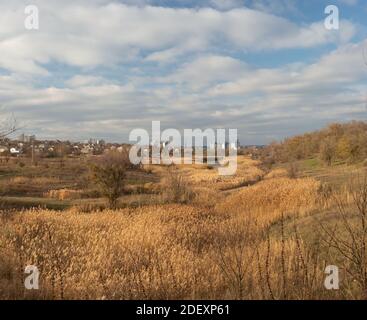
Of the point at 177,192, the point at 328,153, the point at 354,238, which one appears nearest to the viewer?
the point at 354,238

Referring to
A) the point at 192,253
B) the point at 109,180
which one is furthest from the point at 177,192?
the point at 192,253

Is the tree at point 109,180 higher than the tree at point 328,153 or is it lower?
lower

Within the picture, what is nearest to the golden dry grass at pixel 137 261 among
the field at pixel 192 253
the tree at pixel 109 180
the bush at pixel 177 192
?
the field at pixel 192 253

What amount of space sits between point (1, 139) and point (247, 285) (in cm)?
612

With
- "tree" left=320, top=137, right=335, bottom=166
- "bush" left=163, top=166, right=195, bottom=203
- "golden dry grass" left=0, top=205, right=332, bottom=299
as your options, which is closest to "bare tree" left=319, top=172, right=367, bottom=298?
"golden dry grass" left=0, top=205, right=332, bottom=299

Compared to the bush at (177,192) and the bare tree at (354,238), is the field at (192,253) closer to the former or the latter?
the bare tree at (354,238)

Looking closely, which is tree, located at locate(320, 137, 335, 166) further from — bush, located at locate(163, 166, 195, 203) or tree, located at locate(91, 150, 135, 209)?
tree, located at locate(91, 150, 135, 209)

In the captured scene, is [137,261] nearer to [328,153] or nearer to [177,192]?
[177,192]

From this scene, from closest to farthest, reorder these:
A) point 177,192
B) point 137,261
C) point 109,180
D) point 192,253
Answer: point 137,261
point 192,253
point 109,180
point 177,192

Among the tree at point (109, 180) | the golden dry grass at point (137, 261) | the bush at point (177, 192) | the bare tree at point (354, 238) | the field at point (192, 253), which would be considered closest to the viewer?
the bare tree at point (354, 238)

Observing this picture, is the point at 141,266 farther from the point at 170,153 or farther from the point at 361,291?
the point at 170,153

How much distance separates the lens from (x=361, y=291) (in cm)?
608

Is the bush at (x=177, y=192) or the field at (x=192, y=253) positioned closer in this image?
the field at (x=192, y=253)
